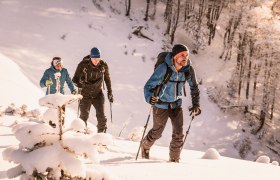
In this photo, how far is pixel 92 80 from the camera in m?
7.78

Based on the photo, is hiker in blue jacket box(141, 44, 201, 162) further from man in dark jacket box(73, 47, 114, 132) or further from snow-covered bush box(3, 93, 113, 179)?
snow-covered bush box(3, 93, 113, 179)

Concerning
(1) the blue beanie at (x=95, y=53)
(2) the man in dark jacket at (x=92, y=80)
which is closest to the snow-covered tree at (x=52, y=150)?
(1) the blue beanie at (x=95, y=53)

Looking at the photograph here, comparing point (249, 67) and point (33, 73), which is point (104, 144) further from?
point (249, 67)

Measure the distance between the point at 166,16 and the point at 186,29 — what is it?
1994mm

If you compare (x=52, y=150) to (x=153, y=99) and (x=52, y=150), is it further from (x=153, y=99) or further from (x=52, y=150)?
(x=153, y=99)

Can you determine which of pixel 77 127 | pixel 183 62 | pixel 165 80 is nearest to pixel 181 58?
pixel 183 62

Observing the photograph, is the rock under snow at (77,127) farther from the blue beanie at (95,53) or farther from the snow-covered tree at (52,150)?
the blue beanie at (95,53)

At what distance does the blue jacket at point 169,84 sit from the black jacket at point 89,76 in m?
2.05

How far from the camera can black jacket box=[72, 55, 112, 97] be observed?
761cm

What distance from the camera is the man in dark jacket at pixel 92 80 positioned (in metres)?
7.60

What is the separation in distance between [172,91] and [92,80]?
2316 millimetres

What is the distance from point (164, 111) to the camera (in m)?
6.11

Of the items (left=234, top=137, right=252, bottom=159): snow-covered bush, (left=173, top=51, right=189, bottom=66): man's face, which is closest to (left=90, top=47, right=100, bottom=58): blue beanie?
(left=173, top=51, right=189, bottom=66): man's face

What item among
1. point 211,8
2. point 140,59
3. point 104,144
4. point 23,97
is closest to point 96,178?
point 104,144
